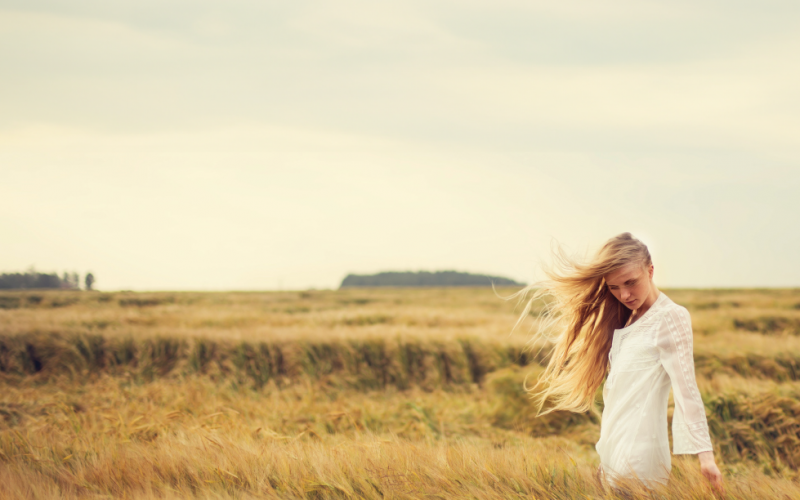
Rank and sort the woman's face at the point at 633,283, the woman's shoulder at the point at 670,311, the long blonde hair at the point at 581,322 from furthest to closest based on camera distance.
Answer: the long blonde hair at the point at 581,322, the woman's face at the point at 633,283, the woman's shoulder at the point at 670,311

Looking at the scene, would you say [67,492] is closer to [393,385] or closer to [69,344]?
[393,385]

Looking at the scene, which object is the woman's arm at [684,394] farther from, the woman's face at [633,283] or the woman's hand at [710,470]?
the woman's face at [633,283]

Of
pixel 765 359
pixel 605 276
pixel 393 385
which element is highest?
pixel 605 276


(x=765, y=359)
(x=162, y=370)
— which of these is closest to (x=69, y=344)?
(x=162, y=370)

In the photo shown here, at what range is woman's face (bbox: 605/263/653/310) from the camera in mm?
2117

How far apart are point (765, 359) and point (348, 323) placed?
8.88 metres

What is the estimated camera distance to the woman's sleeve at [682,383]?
186 cm

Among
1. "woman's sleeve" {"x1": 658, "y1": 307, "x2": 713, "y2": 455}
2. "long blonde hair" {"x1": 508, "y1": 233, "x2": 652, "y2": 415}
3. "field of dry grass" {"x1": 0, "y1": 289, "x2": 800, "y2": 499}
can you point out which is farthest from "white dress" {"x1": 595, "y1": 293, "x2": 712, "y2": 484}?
"long blonde hair" {"x1": 508, "y1": 233, "x2": 652, "y2": 415}

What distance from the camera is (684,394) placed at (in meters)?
1.89

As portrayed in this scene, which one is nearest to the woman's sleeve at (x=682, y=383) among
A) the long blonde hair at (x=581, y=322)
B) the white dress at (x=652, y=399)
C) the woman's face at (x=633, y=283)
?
the white dress at (x=652, y=399)

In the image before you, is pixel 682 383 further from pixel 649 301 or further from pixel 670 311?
pixel 649 301

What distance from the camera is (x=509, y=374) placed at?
6.37 meters

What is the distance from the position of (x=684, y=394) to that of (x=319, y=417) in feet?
12.6

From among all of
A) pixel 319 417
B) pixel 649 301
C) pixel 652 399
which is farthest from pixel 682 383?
pixel 319 417
